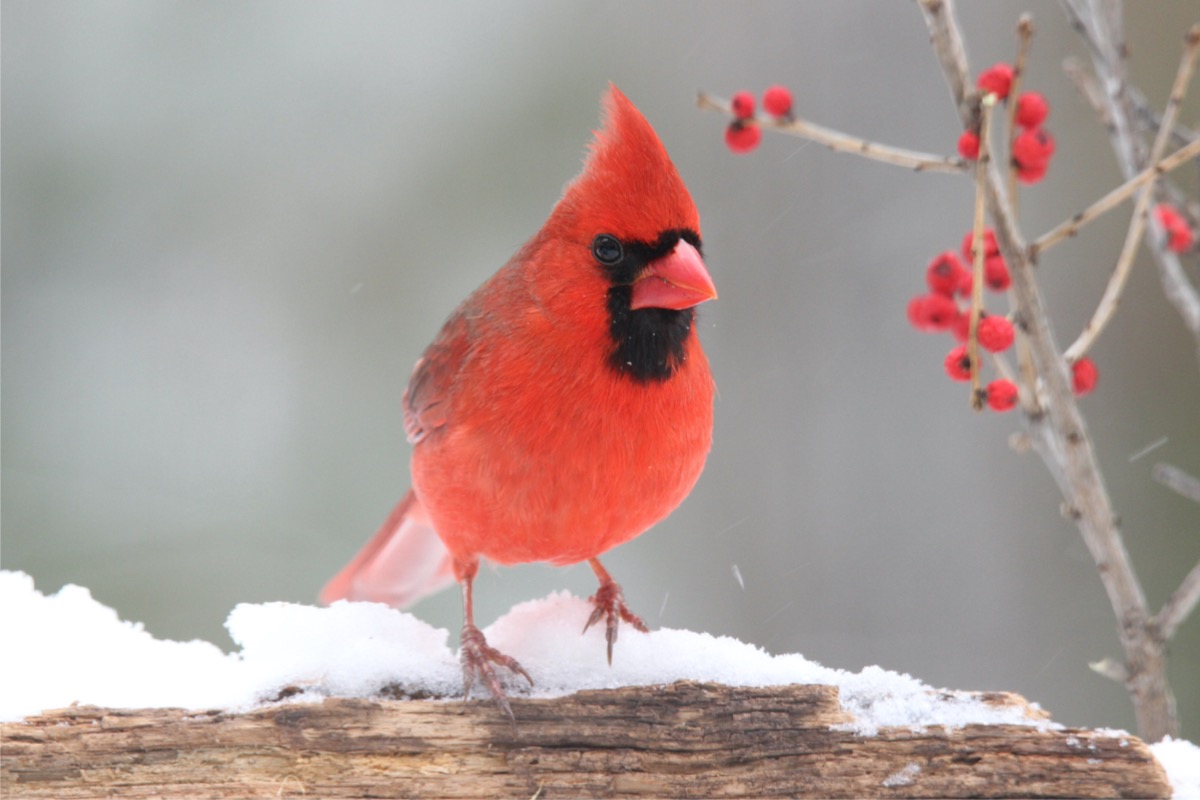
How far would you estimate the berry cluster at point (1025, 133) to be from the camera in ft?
5.13

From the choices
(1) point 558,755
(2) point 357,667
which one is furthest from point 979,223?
(2) point 357,667

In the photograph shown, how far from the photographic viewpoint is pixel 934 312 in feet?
5.74

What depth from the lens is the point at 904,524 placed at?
3.20m

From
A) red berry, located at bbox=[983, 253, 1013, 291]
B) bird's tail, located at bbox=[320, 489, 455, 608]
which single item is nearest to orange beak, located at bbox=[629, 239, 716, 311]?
red berry, located at bbox=[983, 253, 1013, 291]

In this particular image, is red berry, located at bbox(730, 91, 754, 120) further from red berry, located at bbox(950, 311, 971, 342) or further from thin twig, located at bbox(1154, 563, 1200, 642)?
thin twig, located at bbox(1154, 563, 1200, 642)

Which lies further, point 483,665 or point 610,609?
point 610,609

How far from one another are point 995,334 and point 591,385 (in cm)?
53

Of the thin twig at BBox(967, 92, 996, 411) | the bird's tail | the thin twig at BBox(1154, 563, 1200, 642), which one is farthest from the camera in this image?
the bird's tail

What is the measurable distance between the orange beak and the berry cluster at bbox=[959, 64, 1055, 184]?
0.36 metres

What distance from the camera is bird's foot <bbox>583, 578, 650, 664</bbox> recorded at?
1.78 meters

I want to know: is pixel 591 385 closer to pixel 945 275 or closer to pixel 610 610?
pixel 610 610

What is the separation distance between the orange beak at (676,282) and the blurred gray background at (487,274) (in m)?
1.57

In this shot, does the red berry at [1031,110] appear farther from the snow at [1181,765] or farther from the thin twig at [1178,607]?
the snow at [1181,765]

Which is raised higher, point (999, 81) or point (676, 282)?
point (999, 81)
